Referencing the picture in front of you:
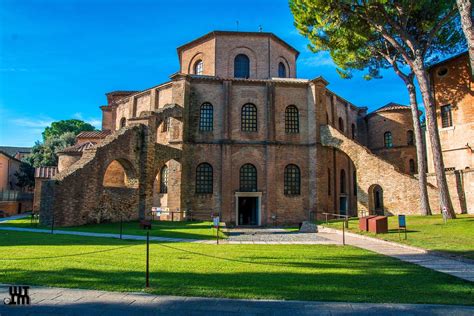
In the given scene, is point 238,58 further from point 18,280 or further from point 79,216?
point 18,280

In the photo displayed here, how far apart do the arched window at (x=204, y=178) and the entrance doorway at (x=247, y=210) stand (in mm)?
2959

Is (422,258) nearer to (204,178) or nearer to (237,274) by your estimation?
(237,274)

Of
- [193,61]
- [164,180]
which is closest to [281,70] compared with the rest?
[193,61]

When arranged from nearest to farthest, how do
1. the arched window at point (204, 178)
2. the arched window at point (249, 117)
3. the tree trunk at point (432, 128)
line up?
the tree trunk at point (432, 128), the arched window at point (204, 178), the arched window at point (249, 117)

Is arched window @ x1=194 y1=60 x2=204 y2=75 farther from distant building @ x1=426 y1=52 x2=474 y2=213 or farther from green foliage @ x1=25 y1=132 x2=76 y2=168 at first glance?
green foliage @ x1=25 y1=132 x2=76 y2=168

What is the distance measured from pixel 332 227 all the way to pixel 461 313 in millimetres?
15767

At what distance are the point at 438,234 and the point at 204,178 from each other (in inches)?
665

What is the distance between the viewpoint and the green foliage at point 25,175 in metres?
45.0

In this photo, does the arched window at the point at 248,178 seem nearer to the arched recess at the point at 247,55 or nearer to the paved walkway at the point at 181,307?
the arched recess at the point at 247,55

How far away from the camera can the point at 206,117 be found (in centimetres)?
2791

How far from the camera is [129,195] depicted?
22703mm

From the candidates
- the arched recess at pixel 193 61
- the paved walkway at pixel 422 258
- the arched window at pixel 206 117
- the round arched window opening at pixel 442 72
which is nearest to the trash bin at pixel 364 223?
the paved walkway at pixel 422 258

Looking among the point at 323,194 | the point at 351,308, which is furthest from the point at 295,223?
the point at 351,308

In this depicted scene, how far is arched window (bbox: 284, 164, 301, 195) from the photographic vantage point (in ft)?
90.4
